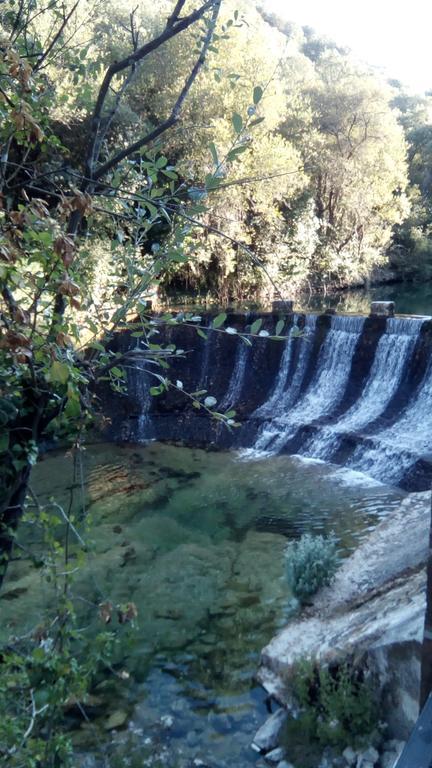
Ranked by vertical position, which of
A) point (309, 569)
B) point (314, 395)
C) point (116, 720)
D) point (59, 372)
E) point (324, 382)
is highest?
point (59, 372)

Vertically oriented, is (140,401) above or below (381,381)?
below

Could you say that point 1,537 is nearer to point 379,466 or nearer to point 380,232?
point 379,466

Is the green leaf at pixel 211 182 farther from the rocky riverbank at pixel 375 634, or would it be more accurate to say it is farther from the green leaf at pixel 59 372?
the rocky riverbank at pixel 375 634

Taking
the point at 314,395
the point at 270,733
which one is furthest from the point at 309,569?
the point at 314,395

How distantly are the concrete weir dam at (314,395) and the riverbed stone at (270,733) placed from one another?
572 centimetres

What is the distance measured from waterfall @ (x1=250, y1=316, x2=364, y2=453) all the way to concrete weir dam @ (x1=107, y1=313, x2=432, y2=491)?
0.9 inches

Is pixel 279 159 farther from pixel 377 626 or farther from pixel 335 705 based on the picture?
pixel 335 705

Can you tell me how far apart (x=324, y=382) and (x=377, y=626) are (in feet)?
31.0

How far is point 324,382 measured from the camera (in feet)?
45.3

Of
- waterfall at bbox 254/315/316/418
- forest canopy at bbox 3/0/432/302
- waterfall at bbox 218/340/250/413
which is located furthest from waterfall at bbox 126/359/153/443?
forest canopy at bbox 3/0/432/302

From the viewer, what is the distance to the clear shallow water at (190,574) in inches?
191

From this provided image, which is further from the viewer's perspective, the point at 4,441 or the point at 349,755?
the point at 349,755

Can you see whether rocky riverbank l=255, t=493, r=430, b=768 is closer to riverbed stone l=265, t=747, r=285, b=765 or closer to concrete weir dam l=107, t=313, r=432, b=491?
riverbed stone l=265, t=747, r=285, b=765

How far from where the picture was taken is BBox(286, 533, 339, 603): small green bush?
5.98m
